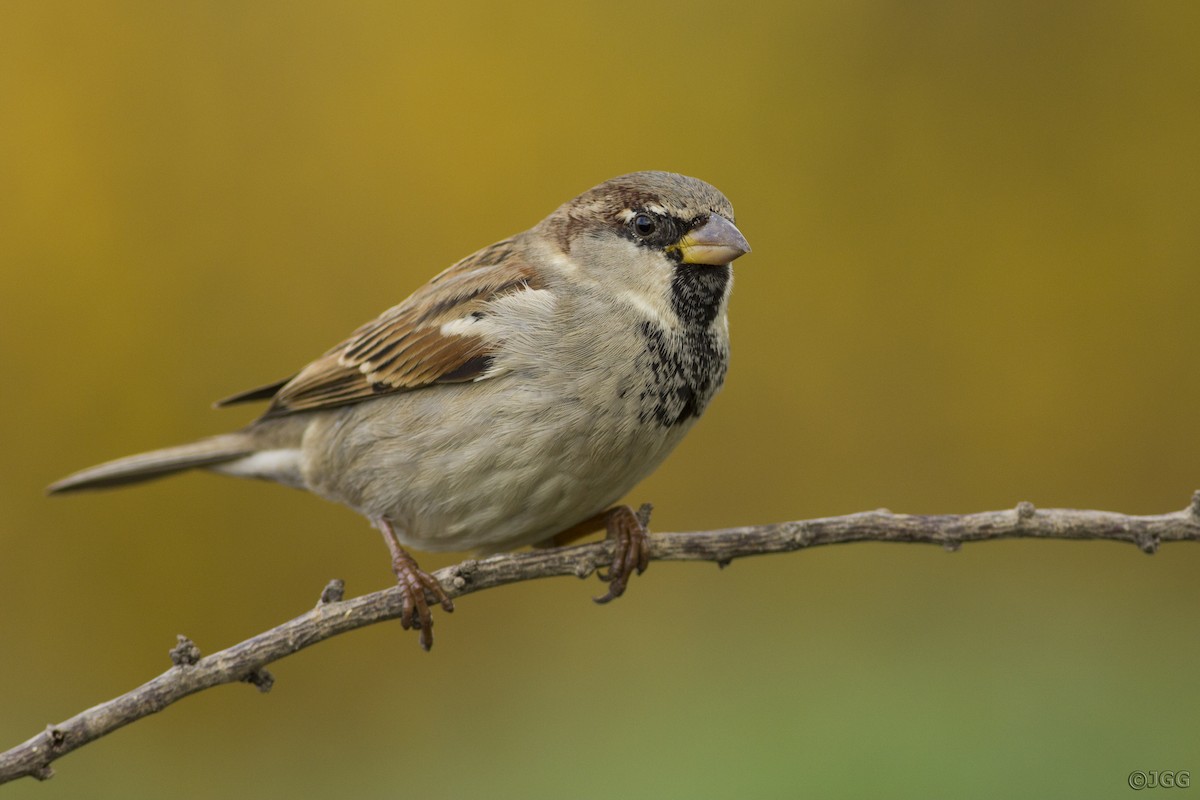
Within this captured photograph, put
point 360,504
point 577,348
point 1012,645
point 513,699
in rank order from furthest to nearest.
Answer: point 513,699 < point 1012,645 < point 360,504 < point 577,348

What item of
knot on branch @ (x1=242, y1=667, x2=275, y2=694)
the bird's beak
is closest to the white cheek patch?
the bird's beak

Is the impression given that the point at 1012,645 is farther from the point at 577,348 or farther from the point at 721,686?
the point at 577,348

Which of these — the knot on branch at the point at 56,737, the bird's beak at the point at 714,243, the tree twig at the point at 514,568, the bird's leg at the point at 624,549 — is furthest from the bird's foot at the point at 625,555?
the knot on branch at the point at 56,737

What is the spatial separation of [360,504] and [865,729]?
1558 mm

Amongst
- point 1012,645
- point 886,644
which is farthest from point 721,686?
point 1012,645

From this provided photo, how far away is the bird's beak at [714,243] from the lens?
2.77 meters

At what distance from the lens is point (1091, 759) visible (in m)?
3.30

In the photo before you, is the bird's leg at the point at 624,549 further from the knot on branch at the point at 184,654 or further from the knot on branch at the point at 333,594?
the knot on branch at the point at 184,654

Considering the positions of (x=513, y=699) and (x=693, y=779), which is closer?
(x=693, y=779)

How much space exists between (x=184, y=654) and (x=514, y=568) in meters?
0.68

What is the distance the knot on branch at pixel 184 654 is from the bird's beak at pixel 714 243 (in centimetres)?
134
